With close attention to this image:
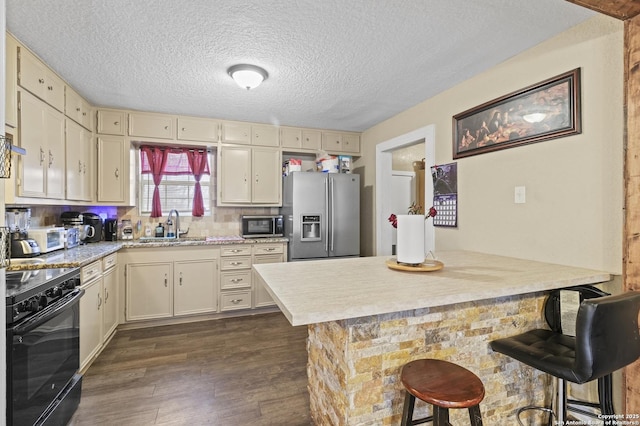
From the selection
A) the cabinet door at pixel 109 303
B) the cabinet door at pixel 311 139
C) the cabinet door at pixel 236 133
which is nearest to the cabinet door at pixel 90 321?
the cabinet door at pixel 109 303

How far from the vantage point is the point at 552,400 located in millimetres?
1804

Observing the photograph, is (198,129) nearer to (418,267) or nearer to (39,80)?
(39,80)

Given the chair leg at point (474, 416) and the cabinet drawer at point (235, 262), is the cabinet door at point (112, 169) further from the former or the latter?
the chair leg at point (474, 416)

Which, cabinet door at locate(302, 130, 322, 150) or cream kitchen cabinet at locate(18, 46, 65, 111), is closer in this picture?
cream kitchen cabinet at locate(18, 46, 65, 111)

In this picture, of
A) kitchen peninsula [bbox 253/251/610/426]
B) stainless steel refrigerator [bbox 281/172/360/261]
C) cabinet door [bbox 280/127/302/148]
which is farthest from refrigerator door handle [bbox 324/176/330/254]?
kitchen peninsula [bbox 253/251/610/426]

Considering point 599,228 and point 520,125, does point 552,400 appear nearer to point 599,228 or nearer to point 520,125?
point 599,228

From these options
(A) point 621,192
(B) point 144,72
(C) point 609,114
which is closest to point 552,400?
(A) point 621,192

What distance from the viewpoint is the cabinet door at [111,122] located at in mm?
3465

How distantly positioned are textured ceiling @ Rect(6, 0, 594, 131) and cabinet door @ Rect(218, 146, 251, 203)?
0.92m

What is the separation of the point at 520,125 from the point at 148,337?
3.97 meters

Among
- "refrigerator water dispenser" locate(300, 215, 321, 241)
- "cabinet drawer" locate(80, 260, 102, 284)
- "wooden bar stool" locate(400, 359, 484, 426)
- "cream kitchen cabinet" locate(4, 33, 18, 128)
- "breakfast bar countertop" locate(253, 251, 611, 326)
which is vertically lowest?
"wooden bar stool" locate(400, 359, 484, 426)

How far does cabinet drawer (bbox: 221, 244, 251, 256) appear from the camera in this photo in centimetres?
380

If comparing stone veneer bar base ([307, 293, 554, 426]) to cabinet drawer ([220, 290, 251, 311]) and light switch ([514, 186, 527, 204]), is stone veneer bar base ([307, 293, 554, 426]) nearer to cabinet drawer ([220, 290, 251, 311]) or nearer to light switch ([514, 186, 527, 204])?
light switch ([514, 186, 527, 204])

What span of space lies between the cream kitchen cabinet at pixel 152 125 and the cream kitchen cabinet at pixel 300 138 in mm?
1395
